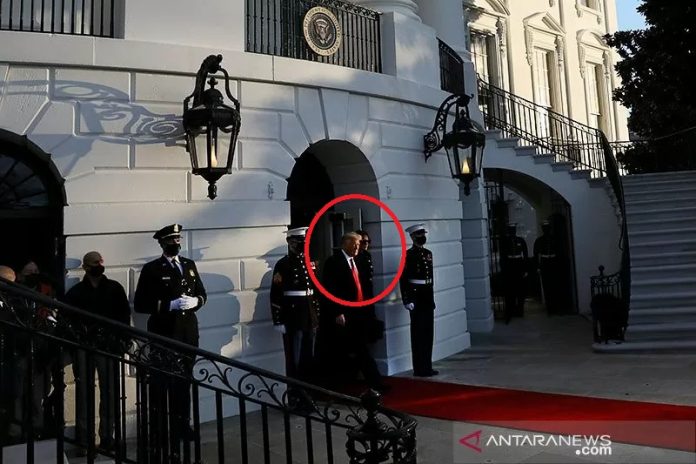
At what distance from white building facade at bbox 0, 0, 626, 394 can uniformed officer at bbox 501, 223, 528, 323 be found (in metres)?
3.81

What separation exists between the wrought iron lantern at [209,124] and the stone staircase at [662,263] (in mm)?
6346

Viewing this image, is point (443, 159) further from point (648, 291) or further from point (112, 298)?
point (112, 298)

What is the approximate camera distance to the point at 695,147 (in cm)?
1455

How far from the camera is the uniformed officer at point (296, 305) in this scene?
6504mm

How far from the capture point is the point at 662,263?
32.8 ft

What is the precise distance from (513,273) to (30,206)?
10205 mm

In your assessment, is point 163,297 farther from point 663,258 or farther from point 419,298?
point 663,258

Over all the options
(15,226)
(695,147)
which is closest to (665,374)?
(15,226)

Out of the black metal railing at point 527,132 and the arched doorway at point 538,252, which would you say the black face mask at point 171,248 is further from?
the black metal railing at point 527,132

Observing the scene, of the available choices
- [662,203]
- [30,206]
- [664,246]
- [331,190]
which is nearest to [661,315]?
[664,246]

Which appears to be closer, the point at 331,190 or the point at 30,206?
the point at 30,206

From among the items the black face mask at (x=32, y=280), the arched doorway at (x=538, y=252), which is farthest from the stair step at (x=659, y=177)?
the black face mask at (x=32, y=280)

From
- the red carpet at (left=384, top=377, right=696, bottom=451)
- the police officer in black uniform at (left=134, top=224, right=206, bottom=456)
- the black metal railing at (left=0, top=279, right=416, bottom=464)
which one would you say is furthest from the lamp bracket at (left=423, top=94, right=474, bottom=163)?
the black metal railing at (left=0, top=279, right=416, bottom=464)

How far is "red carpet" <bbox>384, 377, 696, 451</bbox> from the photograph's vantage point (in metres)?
4.94
